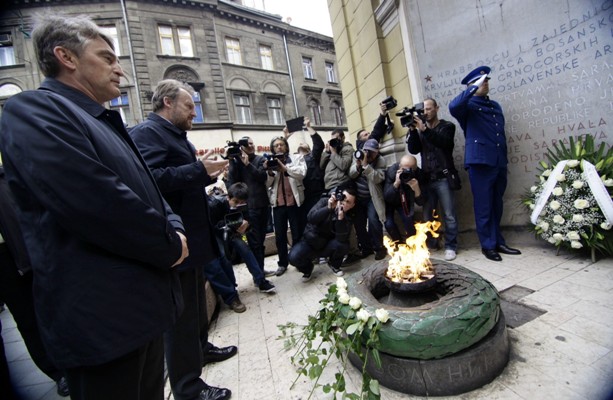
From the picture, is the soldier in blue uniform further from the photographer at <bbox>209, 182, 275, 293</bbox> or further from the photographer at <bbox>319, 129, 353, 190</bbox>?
the photographer at <bbox>209, 182, 275, 293</bbox>

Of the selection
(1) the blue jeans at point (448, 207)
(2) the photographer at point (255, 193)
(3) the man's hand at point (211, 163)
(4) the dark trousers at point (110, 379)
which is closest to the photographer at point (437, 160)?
(1) the blue jeans at point (448, 207)

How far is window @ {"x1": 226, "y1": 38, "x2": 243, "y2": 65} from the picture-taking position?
52.4ft

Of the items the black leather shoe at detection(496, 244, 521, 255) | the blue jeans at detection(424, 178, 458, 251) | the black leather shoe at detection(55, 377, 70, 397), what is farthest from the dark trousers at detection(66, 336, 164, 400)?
the black leather shoe at detection(496, 244, 521, 255)

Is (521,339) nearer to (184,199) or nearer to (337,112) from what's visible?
(184,199)

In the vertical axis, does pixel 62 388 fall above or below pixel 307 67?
below

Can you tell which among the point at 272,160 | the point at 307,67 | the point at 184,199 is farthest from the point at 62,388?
the point at 307,67

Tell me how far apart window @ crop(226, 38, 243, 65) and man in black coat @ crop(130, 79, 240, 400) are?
15.9 m

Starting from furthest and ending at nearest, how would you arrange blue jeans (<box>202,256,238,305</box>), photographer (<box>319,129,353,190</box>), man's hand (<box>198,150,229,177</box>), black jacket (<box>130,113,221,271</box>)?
photographer (<box>319,129,353,190</box>)
blue jeans (<box>202,256,238,305</box>)
man's hand (<box>198,150,229,177</box>)
black jacket (<box>130,113,221,271</box>)

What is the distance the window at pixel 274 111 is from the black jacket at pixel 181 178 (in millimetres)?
15841

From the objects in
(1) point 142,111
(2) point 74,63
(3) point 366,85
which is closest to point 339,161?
(3) point 366,85

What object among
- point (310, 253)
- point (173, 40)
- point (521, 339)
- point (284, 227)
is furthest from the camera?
point (173, 40)

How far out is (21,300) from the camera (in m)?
2.19

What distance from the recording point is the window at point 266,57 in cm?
1748

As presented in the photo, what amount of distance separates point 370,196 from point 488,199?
1595 mm
